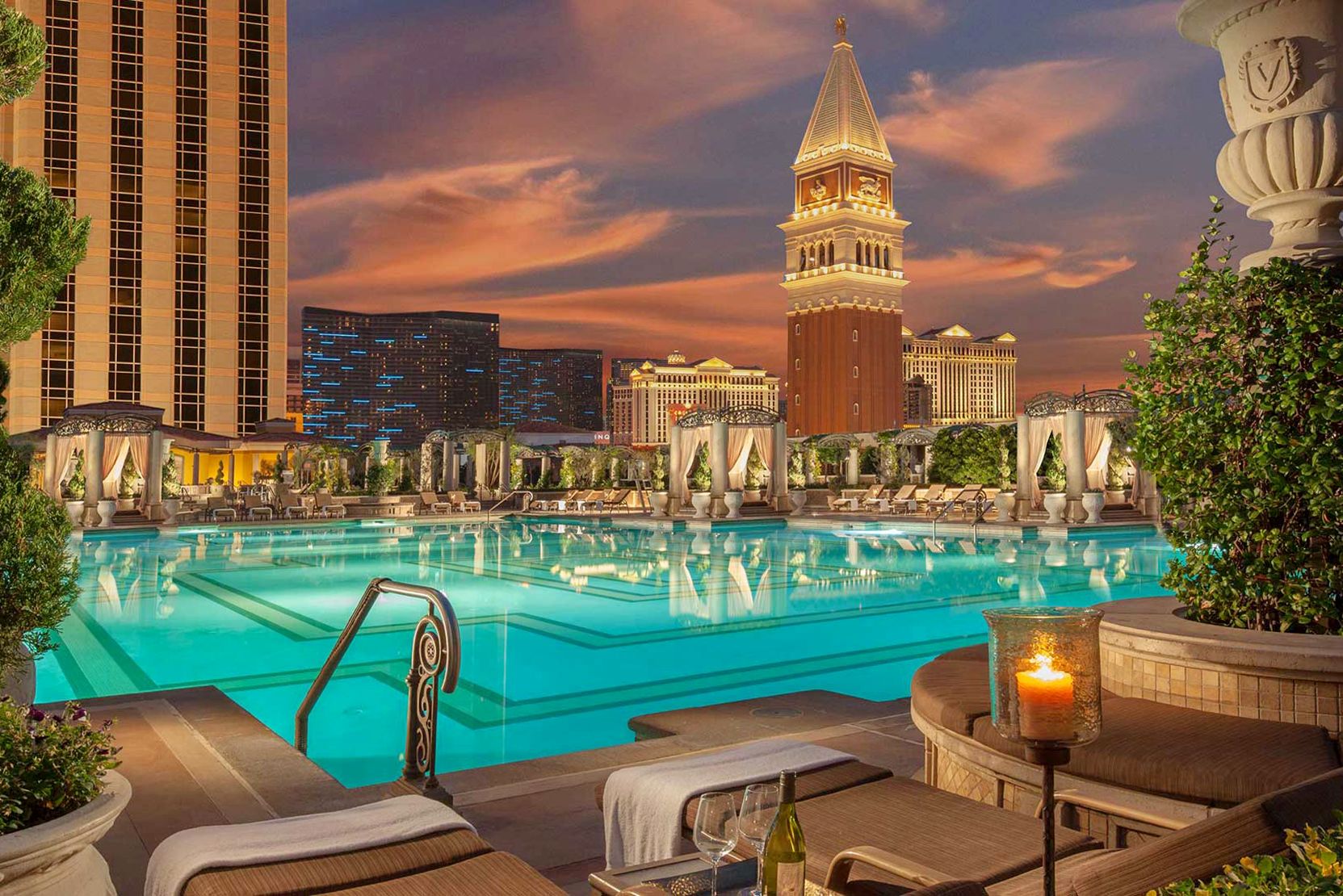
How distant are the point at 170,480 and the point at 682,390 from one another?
307 feet

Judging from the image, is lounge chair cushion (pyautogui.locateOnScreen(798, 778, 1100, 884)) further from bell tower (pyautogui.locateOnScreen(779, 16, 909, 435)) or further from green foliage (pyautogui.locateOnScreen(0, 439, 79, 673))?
bell tower (pyautogui.locateOnScreen(779, 16, 909, 435))

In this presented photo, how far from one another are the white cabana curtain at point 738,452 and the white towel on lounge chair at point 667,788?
2231cm

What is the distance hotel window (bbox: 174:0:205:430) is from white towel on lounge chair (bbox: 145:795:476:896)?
137 ft

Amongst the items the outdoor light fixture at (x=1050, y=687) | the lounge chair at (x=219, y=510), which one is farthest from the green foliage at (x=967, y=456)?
the outdoor light fixture at (x=1050, y=687)

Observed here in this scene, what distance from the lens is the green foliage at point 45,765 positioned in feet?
6.91

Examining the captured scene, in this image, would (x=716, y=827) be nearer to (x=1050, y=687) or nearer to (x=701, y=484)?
(x=1050, y=687)

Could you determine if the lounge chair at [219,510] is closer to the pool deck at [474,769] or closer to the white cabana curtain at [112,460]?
the white cabana curtain at [112,460]

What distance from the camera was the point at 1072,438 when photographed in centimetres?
2139

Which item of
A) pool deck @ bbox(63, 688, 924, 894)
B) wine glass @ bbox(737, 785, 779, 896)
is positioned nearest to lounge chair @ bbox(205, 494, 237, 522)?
pool deck @ bbox(63, 688, 924, 894)

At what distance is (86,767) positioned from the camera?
→ 2.22m

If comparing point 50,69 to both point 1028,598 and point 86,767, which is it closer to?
point 1028,598

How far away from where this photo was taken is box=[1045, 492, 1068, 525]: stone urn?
21.0m

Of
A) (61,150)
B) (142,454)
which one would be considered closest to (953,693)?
(142,454)

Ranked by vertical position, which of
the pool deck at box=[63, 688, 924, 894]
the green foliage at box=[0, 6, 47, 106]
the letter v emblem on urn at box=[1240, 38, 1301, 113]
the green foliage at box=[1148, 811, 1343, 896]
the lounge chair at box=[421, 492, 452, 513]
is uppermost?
the letter v emblem on urn at box=[1240, 38, 1301, 113]
